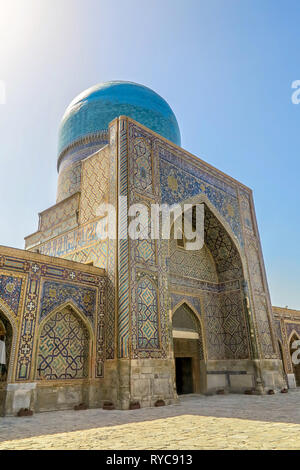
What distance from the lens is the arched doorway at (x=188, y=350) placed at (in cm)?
839

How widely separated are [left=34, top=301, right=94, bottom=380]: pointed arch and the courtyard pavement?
33.7 inches

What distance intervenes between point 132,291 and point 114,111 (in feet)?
26.6

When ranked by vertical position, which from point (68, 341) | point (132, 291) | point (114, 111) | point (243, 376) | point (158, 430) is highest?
point (114, 111)

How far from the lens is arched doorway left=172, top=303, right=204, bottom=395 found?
8.39 m

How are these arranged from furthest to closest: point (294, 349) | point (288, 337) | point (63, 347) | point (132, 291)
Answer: point (294, 349) → point (288, 337) → point (132, 291) → point (63, 347)

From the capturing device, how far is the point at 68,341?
6195mm

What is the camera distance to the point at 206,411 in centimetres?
514

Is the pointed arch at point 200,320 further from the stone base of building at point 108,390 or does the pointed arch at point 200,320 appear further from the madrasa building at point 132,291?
the stone base of building at point 108,390

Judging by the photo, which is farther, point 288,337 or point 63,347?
point 288,337

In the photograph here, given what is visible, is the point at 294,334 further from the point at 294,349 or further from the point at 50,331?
the point at 50,331

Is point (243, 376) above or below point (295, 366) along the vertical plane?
below

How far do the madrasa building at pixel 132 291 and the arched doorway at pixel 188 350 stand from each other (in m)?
0.03

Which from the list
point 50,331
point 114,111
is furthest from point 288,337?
point 114,111
